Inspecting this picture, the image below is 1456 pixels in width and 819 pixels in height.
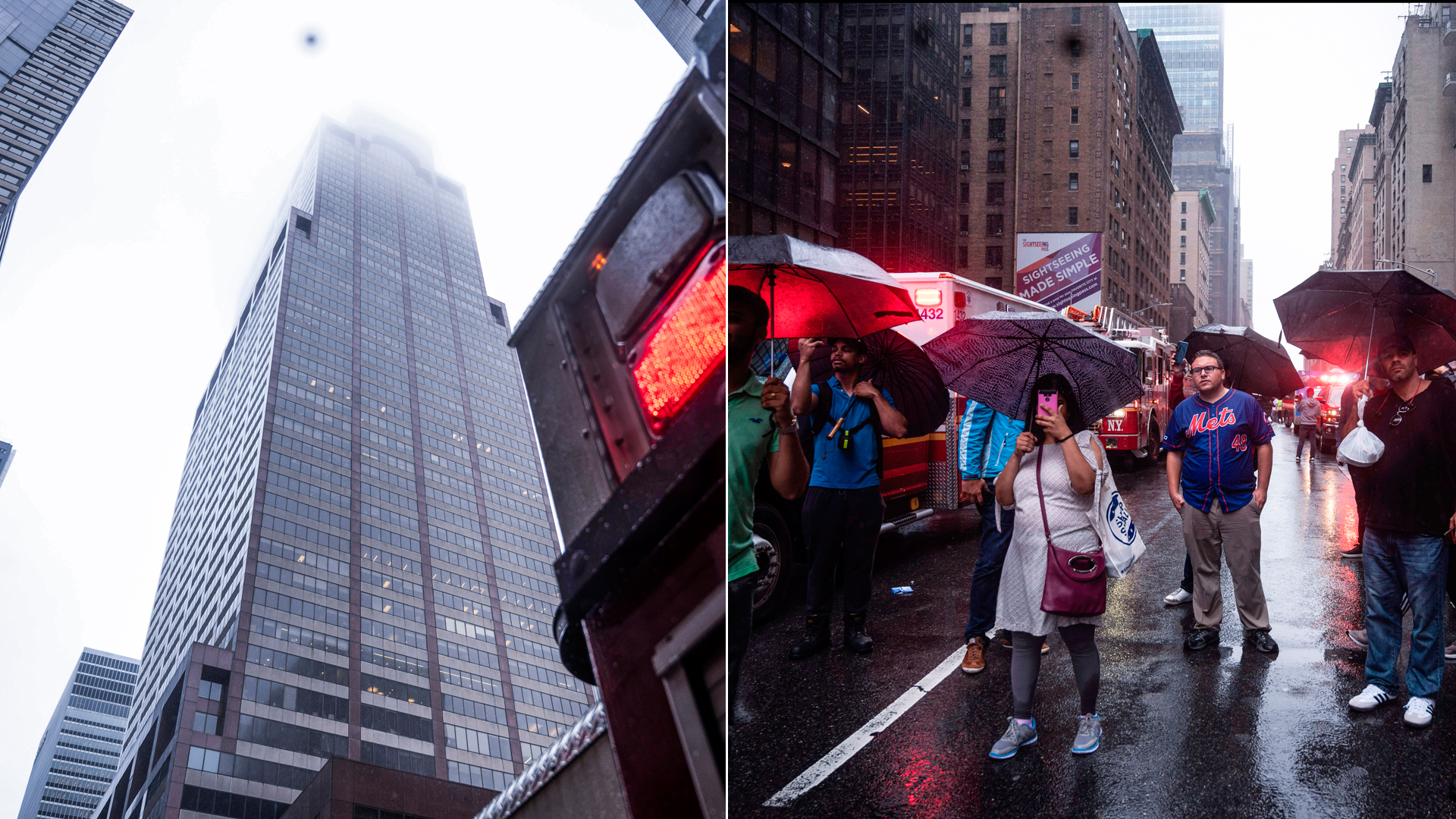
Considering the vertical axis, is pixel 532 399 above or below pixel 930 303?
below

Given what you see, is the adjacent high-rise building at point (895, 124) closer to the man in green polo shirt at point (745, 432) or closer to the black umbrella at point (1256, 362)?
the man in green polo shirt at point (745, 432)

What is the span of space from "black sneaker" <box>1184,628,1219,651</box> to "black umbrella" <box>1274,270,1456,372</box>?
165 centimetres

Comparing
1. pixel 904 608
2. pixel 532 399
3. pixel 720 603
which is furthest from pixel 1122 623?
pixel 532 399

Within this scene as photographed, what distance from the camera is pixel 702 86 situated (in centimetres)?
139

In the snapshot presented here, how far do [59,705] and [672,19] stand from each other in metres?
1.44

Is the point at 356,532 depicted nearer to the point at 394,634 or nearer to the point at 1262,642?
the point at 394,634

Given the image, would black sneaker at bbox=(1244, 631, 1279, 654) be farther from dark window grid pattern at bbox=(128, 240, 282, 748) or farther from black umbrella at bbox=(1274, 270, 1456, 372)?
dark window grid pattern at bbox=(128, 240, 282, 748)

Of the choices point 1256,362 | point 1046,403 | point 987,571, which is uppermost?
point 1256,362

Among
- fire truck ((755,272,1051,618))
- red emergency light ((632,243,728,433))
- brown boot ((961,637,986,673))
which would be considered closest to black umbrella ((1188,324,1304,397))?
fire truck ((755,272,1051,618))

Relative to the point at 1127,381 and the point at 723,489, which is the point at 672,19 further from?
the point at 1127,381

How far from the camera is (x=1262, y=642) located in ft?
15.8

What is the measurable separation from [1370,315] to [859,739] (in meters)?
3.16

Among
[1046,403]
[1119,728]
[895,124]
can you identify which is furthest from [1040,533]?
[895,124]

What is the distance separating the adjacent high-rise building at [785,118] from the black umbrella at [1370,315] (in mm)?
2234
